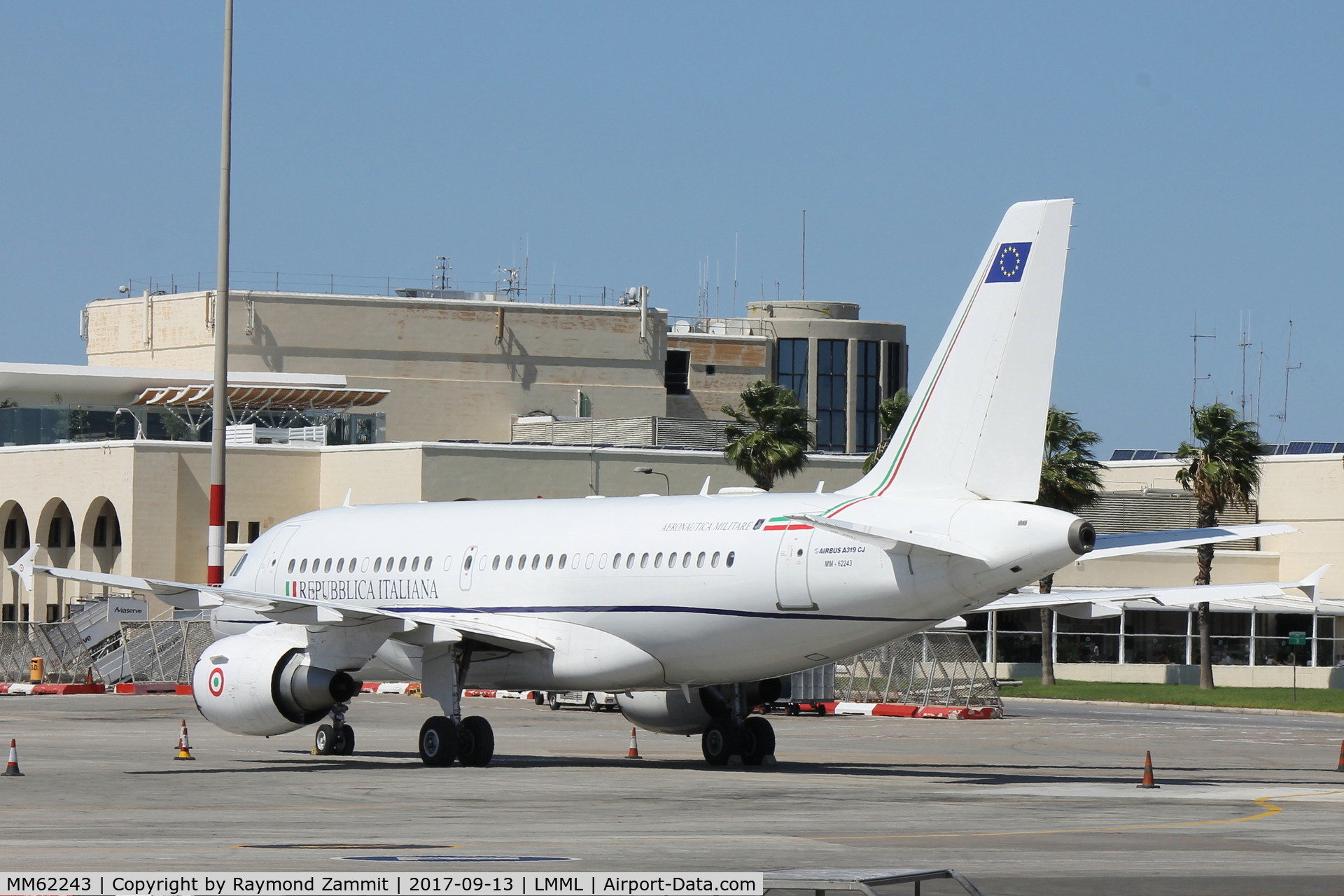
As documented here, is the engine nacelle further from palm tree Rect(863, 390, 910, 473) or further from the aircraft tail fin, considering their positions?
palm tree Rect(863, 390, 910, 473)

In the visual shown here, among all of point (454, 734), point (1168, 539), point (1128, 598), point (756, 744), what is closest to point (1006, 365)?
point (1168, 539)

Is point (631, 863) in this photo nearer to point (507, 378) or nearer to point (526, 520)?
point (526, 520)

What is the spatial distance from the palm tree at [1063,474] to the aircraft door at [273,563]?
37.3 m

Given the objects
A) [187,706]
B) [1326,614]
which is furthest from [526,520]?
[1326,614]

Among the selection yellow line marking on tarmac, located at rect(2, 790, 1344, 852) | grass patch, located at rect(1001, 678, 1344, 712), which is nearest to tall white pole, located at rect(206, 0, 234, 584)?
yellow line marking on tarmac, located at rect(2, 790, 1344, 852)

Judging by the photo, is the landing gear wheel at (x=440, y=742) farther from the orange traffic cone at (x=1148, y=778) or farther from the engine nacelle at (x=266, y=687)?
the orange traffic cone at (x=1148, y=778)

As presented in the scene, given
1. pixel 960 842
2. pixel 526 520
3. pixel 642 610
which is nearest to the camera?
pixel 960 842

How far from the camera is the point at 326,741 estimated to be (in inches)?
1271

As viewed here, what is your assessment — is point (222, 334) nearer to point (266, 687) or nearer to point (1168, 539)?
point (266, 687)

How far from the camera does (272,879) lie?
14766 mm

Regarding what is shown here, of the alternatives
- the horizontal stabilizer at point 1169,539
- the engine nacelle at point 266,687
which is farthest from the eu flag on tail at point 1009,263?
the engine nacelle at point 266,687

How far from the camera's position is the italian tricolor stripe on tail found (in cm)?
2700

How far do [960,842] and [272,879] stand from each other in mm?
6954

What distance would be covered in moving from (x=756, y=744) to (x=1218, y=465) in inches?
1759
